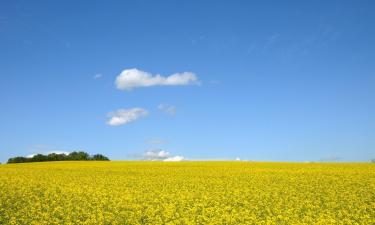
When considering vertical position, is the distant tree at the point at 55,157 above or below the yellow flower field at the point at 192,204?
above

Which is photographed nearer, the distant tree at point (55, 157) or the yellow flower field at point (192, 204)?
the yellow flower field at point (192, 204)

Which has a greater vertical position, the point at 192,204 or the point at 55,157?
the point at 55,157

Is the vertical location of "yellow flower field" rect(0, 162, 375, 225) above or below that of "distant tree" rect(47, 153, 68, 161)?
below

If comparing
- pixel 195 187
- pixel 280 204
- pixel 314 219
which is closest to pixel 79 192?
pixel 195 187

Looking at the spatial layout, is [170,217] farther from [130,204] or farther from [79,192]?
[79,192]

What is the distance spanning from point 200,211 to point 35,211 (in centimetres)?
769

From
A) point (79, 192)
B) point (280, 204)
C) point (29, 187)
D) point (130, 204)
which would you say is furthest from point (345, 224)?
point (29, 187)

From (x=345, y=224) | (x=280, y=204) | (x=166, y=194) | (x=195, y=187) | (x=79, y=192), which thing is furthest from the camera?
(x=195, y=187)

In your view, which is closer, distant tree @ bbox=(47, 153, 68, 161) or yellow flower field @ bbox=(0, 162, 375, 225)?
yellow flower field @ bbox=(0, 162, 375, 225)

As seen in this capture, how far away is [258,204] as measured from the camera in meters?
22.2

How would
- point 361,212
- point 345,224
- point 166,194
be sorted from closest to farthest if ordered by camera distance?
point 345,224 < point 361,212 < point 166,194

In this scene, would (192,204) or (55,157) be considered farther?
(55,157)

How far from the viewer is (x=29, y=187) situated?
102 feet

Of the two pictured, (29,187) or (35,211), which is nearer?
(35,211)
